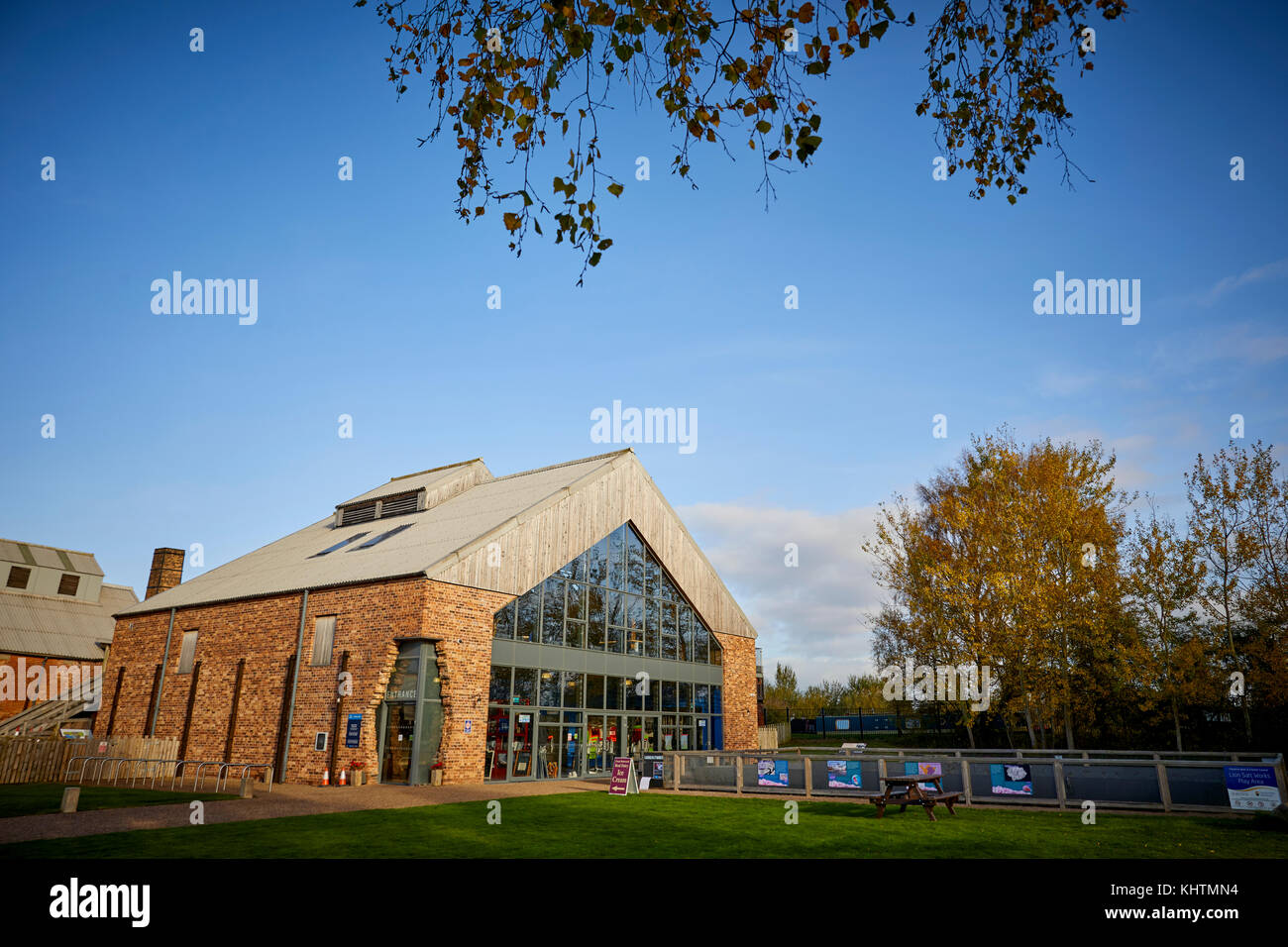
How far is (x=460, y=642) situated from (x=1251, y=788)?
695 inches

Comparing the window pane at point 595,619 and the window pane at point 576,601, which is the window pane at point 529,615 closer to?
the window pane at point 576,601

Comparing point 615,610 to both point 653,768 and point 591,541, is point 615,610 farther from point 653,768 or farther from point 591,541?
point 653,768

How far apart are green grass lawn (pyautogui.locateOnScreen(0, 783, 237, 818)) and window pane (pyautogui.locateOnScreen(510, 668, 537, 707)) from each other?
25.2 feet

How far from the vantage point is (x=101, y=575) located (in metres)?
46.0

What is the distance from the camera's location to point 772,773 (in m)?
19.1

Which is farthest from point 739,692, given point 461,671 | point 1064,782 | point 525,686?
point 1064,782

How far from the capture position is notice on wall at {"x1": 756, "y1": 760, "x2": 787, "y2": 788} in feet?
62.3

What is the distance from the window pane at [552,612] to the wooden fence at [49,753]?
12.5 metres

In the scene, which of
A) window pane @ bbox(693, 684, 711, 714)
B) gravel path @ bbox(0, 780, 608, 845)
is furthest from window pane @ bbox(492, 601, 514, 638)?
window pane @ bbox(693, 684, 711, 714)

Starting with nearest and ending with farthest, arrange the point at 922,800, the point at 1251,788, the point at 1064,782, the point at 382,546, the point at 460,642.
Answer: the point at 1251,788, the point at 922,800, the point at 1064,782, the point at 460,642, the point at 382,546

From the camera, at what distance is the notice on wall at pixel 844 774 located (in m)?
17.7

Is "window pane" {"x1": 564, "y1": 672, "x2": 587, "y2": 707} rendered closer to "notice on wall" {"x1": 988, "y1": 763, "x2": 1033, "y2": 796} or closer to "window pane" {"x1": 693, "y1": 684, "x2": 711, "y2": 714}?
"window pane" {"x1": 693, "y1": 684, "x2": 711, "y2": 714}

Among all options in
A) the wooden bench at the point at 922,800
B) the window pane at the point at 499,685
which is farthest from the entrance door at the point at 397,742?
the wooden bench at the point at 922,800
